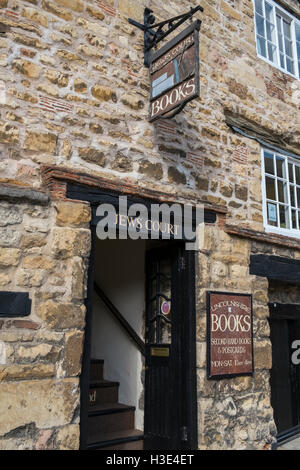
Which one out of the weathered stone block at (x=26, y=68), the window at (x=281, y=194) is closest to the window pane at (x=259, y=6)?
the window at (x=281, y=194)

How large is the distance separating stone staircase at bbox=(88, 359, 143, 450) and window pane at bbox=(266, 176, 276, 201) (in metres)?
3.35

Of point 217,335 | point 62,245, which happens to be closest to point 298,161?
point 217,335

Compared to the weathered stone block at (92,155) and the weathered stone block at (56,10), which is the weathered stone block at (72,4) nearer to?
the weathered stone block at (56,10)

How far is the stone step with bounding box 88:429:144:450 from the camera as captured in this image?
15.3 feet

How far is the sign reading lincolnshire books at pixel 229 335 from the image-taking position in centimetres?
450

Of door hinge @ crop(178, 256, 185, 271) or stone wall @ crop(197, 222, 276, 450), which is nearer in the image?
stone wall @ crop(197, 222, 276, 450)

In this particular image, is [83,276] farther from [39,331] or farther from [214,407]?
[214,407]

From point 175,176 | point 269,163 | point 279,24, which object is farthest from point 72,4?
point 279,24

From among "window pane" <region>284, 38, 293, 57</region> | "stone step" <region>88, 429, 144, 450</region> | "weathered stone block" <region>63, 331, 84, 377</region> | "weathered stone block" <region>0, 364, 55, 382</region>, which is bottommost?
"stone step" <region>88, 429, 144, 450</region>

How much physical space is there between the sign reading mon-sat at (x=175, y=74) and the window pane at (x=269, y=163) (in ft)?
6.80

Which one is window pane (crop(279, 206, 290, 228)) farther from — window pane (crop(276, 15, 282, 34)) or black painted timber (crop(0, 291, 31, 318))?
black painted timber (crop(0, 291, 31, 318))

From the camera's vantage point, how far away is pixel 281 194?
608cm

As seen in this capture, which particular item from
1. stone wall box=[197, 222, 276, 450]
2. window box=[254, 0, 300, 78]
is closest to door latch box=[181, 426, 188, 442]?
stone wall box=[197, 222, 276, 450]
